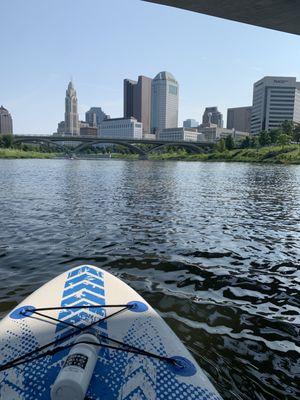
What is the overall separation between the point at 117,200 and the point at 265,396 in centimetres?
1854

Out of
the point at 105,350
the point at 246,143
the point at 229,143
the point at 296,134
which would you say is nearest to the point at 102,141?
the point at 229,143

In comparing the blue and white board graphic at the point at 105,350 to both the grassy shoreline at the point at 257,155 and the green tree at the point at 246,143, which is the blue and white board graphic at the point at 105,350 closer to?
the grassy shoreline at the point at 257,155

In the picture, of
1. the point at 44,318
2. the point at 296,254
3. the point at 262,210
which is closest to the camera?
the point at 44,318

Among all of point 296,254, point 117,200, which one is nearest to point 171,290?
point 296,254

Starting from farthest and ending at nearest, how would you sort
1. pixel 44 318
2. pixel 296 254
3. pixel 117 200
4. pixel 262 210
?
pixel 117 200, pixel 262 210, pixel 296 254, pixel 44 318

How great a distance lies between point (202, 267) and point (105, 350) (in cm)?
579

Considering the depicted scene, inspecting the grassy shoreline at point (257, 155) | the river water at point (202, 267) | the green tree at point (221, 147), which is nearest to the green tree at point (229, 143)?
the green tree at point (221, 147)

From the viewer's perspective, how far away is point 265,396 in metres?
4.55

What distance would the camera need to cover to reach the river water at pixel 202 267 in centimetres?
540

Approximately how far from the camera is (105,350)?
13.6ft

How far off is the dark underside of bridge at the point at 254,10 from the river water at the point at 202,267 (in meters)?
8.21

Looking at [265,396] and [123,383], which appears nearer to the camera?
[123,383]

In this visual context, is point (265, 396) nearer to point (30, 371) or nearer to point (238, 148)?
point (30, 371)

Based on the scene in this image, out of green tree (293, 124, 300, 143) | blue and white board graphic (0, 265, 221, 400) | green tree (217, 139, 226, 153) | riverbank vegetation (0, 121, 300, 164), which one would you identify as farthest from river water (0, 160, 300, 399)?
green tree (293, 124, 300, 143)
